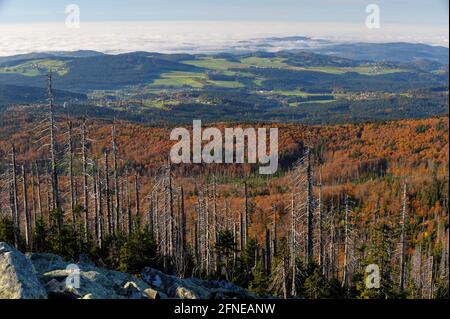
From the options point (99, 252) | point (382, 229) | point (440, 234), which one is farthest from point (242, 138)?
point (99, 252)

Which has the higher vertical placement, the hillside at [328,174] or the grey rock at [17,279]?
the grey rock at [17,279]

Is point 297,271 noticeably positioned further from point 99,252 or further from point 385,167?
point 385,167

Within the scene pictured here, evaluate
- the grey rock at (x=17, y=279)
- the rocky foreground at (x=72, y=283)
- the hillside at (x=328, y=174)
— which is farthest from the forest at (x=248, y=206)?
the grey rock at (x=17, y=279)

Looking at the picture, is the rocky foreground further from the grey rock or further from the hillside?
the hillside

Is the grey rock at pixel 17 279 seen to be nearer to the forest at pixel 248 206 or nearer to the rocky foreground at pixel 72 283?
the rocky foreground at pixel 72 283

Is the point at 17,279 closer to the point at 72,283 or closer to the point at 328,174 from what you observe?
the point at 72,283

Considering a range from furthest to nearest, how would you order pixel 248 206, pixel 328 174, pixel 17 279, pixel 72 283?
pixel 328 174, pixel 248 206, pixel 72 283, pixel 17 279

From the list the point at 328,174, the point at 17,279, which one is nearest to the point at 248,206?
the point at 17,279
